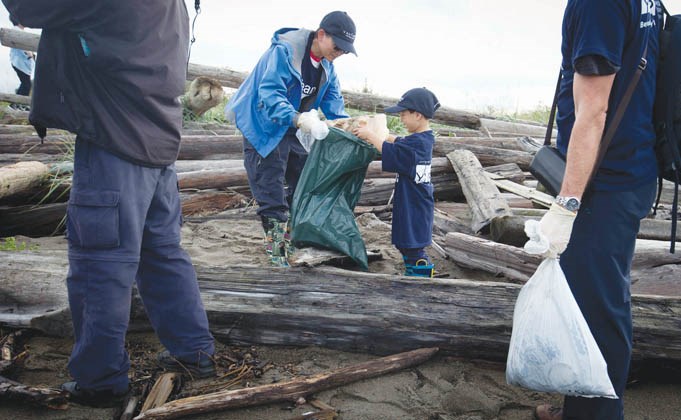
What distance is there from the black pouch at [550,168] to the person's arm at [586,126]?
14cm

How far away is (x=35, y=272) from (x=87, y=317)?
113 cm

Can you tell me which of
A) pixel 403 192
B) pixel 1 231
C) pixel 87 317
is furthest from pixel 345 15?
pixel 1 231

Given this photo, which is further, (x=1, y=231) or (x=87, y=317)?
(x=1, y=231)

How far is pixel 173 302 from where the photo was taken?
262cm

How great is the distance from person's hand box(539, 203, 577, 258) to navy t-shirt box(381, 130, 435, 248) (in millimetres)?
1805

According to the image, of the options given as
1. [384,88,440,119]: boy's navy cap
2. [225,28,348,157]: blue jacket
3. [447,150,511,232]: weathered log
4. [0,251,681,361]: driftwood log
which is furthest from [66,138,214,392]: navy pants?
[447,150,511,232]: weathered log

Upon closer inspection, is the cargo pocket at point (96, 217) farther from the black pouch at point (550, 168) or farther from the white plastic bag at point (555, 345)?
the black pouch at point (550, 168)

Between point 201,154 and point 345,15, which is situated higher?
point 345,15

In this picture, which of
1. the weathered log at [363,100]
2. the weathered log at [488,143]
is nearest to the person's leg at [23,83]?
the weathered log at [363,100]

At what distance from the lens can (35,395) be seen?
236cm

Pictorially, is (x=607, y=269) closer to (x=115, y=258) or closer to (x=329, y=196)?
(x=115, y=258)

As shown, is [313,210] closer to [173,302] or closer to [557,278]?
[173,302]

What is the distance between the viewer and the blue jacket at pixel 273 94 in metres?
3.93

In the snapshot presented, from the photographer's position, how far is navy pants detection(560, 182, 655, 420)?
2.06 meters
